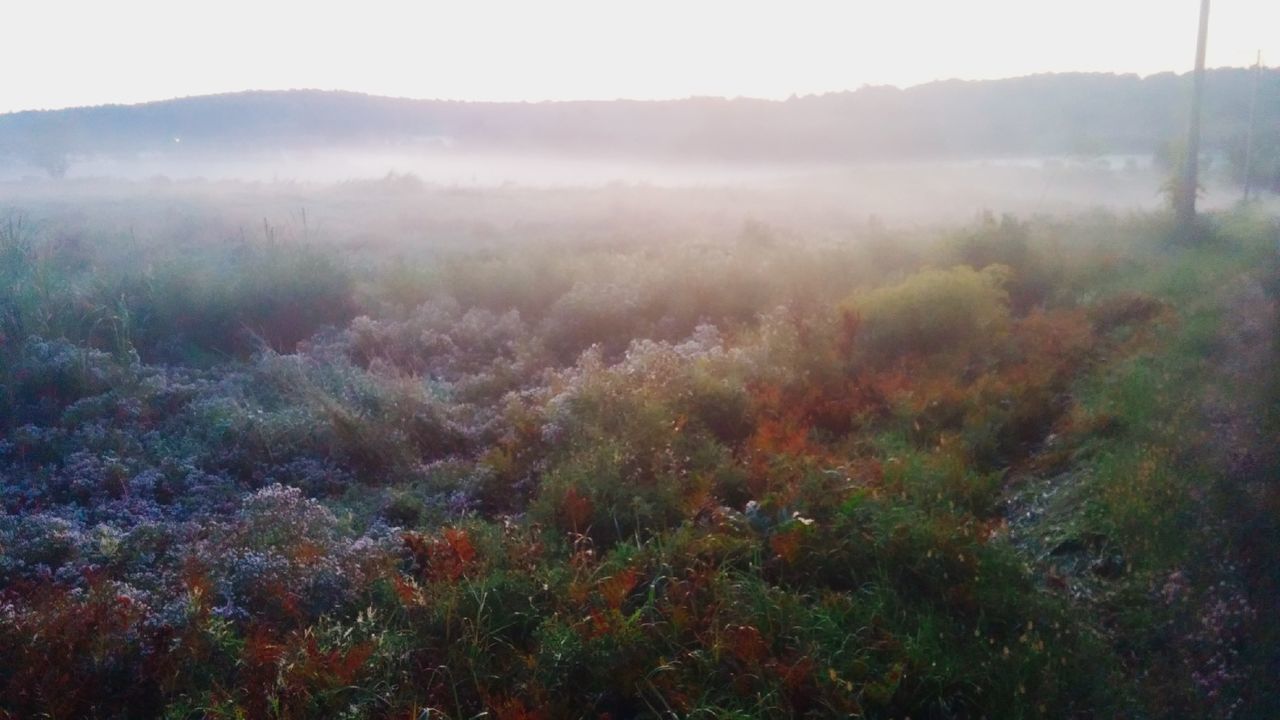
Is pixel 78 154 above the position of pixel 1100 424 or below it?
above

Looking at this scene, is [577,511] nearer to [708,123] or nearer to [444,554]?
[444,554]

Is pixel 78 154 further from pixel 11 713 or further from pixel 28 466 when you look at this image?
pixel 11 713

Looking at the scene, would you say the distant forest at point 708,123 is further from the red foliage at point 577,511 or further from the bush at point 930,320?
the red foliage at point 577,511

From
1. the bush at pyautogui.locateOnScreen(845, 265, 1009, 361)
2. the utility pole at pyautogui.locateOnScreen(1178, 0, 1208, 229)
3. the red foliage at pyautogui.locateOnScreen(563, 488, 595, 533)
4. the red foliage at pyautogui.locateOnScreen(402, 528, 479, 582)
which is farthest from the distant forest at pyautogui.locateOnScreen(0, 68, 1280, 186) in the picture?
the red foliage at pyautogui.locateOnScreen(402, 528, 479, 582)

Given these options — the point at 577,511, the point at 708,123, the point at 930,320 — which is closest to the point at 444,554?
the point at 577,511

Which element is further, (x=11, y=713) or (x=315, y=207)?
(x=315, y=207)

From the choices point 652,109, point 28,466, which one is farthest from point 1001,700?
point 652,109
